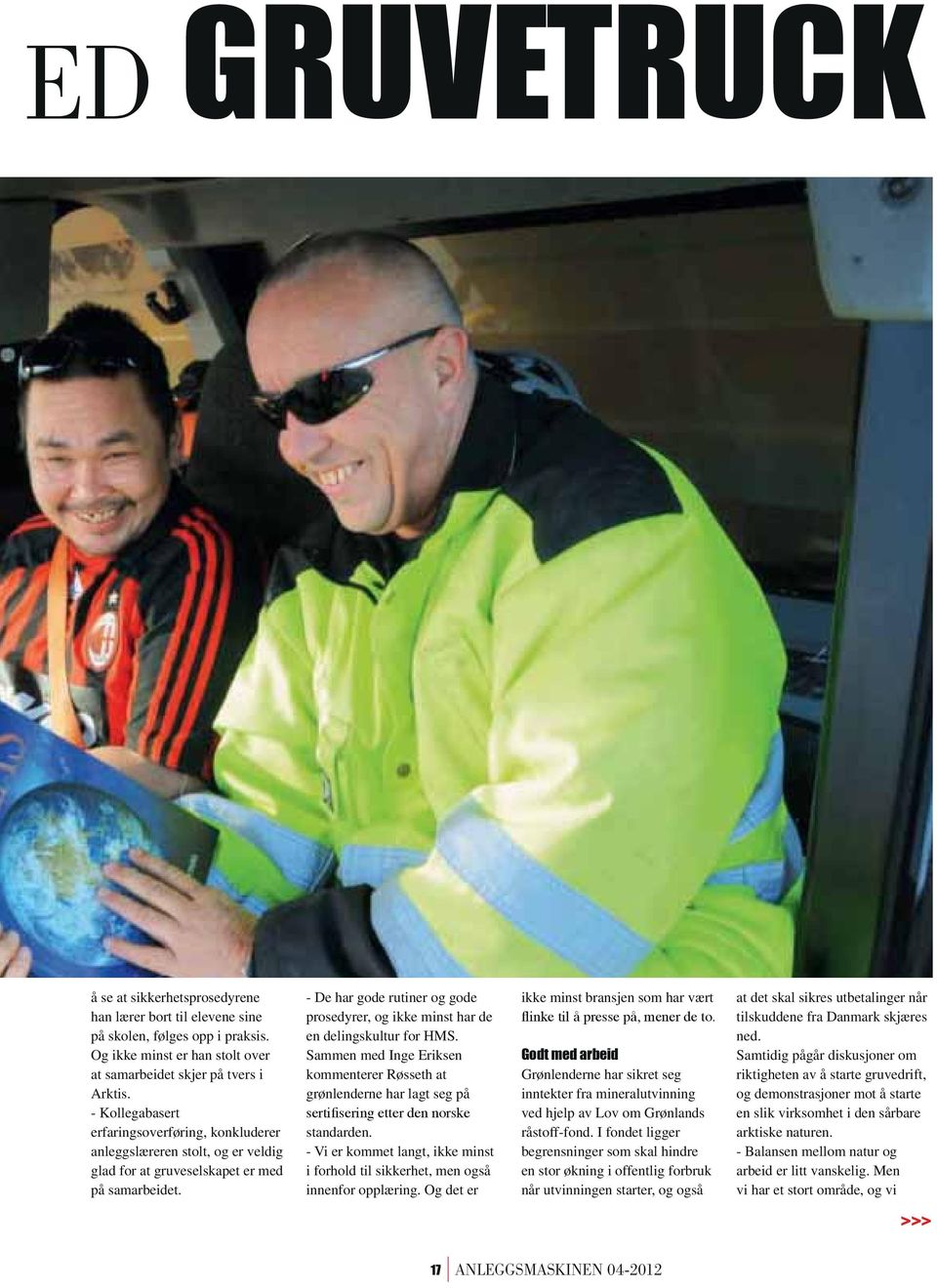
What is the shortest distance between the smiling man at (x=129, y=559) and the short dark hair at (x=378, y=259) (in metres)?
0.52

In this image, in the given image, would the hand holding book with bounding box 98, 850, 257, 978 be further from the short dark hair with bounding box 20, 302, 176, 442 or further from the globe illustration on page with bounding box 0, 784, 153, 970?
the short dark hair with bounding box 20, 302, 176, 442

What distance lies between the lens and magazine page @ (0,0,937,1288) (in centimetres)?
154

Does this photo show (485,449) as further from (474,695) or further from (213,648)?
(213,648)

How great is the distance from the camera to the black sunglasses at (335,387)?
5.80 ft

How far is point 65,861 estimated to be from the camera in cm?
176

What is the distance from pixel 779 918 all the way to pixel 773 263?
31.1 inches

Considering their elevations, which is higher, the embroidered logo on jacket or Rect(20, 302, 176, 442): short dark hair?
Rect(20, 302, 176, 442): short dark hair

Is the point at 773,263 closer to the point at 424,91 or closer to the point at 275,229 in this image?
the point at 424,91

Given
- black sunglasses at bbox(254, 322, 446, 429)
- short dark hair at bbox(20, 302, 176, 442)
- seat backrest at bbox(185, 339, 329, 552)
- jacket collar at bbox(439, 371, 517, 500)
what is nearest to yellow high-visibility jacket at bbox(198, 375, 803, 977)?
jacket collar at bbox(439, 371, 517, 500)

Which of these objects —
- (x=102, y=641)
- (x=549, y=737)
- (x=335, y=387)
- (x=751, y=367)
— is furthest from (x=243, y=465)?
(x=549, y=737)

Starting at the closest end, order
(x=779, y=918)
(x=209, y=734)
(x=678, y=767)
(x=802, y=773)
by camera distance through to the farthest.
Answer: (x=678, y=767), (x=779, y=918), (x=802, y=773), (x=209, y=734)

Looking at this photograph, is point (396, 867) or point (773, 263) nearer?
point (396, 867)
